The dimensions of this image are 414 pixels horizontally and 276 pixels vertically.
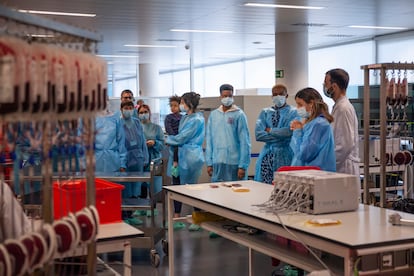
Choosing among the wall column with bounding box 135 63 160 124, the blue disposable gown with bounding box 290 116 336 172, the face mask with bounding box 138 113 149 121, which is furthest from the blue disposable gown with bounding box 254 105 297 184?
the wall column with bounding box 135 63 160 124

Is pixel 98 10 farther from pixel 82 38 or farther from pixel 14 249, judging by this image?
pixel 14 249

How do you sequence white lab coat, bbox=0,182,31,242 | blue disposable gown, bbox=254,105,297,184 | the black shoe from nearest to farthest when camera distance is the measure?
white lab coat, bbox=0,182,31,242 < blue disposable gown, bbox=254,105,297,184 < the black shoe

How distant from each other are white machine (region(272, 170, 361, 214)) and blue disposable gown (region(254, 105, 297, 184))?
206 cm

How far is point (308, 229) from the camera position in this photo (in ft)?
7.82

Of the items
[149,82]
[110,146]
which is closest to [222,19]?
[110,146]

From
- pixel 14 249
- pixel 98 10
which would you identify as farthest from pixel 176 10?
pixel 14 249

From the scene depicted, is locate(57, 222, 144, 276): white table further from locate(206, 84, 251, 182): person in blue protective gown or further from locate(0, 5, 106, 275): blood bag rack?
locate(206, 84, 251, 182): person in blue protective gown

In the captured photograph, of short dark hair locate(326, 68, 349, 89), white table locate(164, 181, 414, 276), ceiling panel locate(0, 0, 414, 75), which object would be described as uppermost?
ceiling panel locate(0, 0, 414, 75)

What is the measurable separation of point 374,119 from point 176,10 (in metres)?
2.59

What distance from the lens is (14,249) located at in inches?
57.4

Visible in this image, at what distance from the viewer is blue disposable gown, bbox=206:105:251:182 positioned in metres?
5.22

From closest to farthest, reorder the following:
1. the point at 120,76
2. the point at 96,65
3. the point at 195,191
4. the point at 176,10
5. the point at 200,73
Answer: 1. the point at 96,65
2. the point at 195,191
3. the point at 176,10
4. the point at 200,73
5. the point at 120,76

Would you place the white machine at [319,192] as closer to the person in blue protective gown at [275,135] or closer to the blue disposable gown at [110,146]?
the person in blue protective gown at [275,135]

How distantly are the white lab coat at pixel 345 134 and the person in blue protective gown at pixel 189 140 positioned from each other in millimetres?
1894
